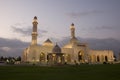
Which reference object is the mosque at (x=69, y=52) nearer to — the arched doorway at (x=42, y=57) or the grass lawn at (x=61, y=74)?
the arched doorway at (x=42, y=57)

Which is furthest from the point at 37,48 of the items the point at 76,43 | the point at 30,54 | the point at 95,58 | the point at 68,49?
the point at 95,58

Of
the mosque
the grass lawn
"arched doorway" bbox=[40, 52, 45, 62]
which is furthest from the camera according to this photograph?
"arched doorway" bbox=[40, 52, 45, 62]

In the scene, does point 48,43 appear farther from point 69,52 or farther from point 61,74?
point 61,74

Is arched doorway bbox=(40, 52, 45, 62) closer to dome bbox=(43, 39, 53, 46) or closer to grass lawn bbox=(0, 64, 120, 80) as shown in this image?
dome bbox=(43, 39, 53, 46)

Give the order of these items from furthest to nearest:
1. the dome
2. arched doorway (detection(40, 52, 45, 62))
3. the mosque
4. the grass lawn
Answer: the dome → arched doorway (detection(40, 52, 45, 62)) → the mosque → the grass lawn

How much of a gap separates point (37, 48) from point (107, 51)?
34973mm

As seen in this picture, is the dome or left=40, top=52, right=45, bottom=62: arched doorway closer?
left=40, top=52, right=45, bottom=62: arched doorway

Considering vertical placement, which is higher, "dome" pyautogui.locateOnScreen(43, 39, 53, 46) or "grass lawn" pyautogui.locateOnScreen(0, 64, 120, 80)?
"dome" pyautogui.locateOnScreen(43, 39, 53, 46)

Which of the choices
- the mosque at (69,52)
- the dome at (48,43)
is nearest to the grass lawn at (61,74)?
the mosque at (69,52)

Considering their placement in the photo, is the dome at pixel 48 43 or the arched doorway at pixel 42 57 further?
the dome at pixel 48 43

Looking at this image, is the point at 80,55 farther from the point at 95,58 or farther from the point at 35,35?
the point at 35,35

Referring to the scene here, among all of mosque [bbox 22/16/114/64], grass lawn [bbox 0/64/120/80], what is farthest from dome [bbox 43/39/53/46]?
grass lawn [bbox 0/64/120/80]

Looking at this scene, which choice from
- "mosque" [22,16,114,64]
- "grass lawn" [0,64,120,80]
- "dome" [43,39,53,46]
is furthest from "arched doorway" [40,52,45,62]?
"grass lawn" [0,64,120,80]

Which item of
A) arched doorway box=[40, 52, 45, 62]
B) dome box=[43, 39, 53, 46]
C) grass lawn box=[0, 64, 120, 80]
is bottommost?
grass lawn box=[0, 64, 120, 80]
